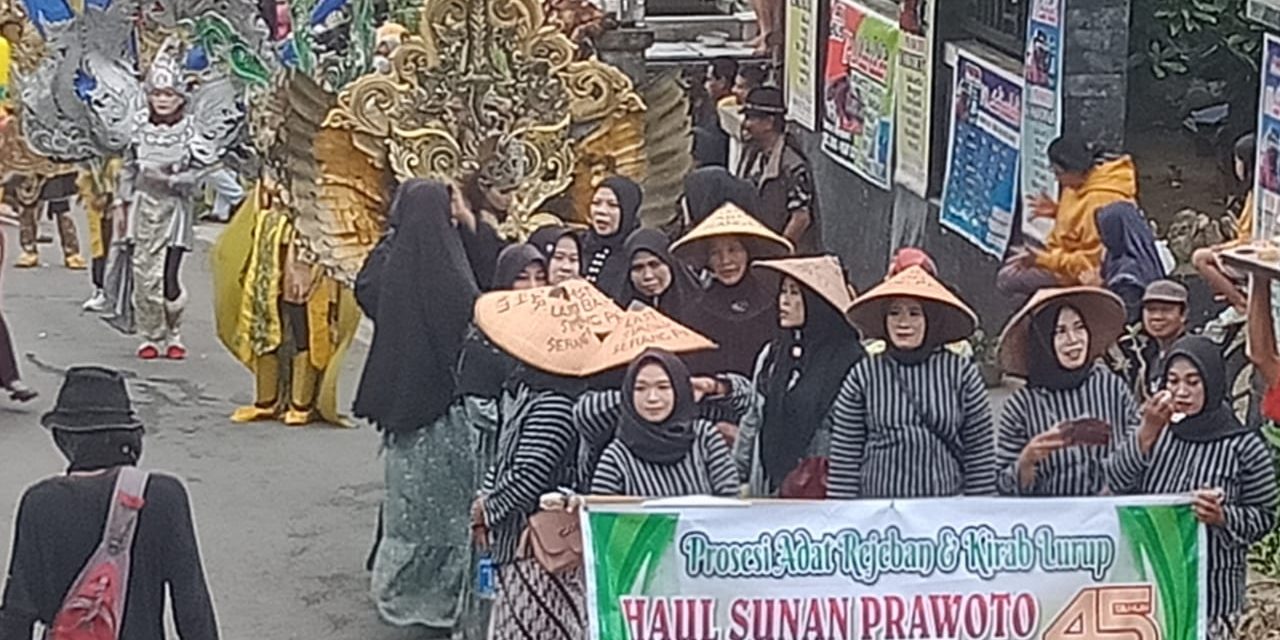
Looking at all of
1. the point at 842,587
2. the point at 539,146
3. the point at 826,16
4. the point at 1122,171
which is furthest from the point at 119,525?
the point at 826,16

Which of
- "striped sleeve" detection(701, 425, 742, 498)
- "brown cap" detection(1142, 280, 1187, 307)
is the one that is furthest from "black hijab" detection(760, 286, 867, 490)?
"brown cap" detection(1142, 280, 1187, 307)

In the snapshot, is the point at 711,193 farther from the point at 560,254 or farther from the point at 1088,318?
the point at 1088,318

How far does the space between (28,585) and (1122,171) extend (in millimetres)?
5444

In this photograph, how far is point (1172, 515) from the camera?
751cm

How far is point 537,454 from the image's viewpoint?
8.06m

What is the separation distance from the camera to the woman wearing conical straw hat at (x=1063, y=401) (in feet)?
25.6

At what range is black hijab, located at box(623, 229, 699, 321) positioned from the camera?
9320 millimetres

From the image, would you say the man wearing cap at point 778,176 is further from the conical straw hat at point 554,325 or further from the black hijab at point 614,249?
the conical straw hat at point 554,325

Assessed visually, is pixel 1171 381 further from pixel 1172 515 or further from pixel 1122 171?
pixel 1122 171

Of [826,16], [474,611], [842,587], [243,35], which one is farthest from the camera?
[826,16]

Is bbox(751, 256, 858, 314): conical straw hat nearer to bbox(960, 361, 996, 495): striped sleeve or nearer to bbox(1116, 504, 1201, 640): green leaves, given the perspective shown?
bbox(960, 361, 996, 495): striped sleeve

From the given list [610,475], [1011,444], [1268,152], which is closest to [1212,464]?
[1011,444]

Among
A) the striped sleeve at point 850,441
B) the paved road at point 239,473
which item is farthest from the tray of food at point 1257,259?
the paved road at point 239,473

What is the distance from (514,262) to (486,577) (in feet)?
3.51
